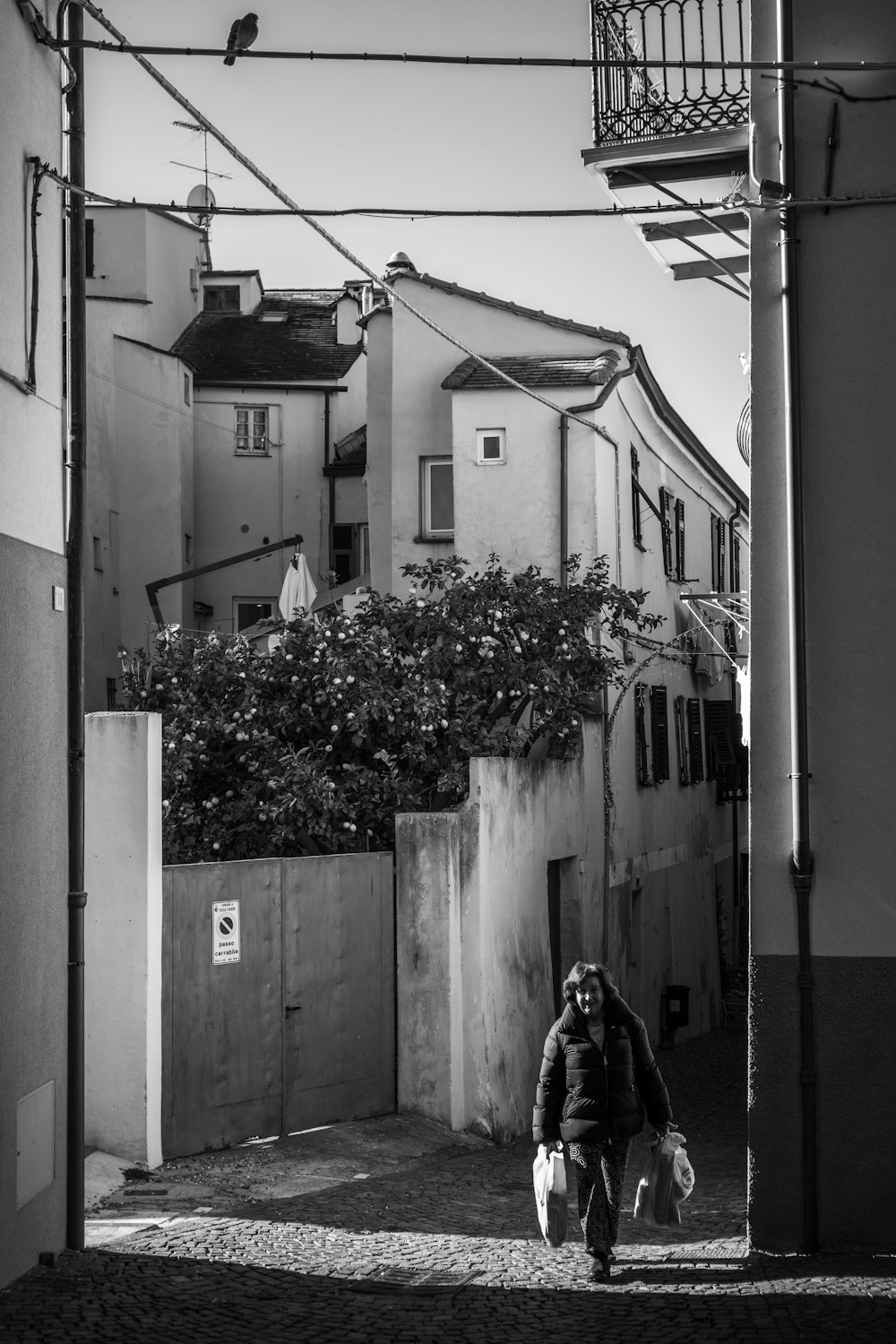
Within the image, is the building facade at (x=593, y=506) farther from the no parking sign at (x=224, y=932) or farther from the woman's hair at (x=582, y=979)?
the woman's hair at (x=582, y=979)

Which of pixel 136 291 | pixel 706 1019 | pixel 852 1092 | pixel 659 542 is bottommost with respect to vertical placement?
pixel 706 1019

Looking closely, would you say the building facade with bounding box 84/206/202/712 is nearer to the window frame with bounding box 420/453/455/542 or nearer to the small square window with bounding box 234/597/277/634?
the small square window with bounding box 234/597/277/634

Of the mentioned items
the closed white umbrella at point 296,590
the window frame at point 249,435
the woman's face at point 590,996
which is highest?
the window frame at point 249,435

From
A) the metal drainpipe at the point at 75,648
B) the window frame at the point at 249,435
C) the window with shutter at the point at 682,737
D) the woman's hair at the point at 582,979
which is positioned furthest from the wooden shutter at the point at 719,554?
the woman's hair at the point at 582,979

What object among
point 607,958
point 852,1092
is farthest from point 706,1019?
point 852,1092

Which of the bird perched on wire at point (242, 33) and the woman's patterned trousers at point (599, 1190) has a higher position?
the bird perched on wire at point (242, 33)

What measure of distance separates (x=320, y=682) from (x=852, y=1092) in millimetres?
8605

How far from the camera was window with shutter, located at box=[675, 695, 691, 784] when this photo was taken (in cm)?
2543

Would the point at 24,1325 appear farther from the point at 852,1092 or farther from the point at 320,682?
the point at 320,682

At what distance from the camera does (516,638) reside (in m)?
16.8

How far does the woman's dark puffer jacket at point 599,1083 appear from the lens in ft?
26.5

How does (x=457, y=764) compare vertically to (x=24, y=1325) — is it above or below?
above

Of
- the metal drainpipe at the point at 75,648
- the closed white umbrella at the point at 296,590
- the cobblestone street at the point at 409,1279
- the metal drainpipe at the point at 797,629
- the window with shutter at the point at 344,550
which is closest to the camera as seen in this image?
the cobblestone street at the point at 409,1279

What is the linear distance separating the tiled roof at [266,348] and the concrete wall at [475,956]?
704 inches
